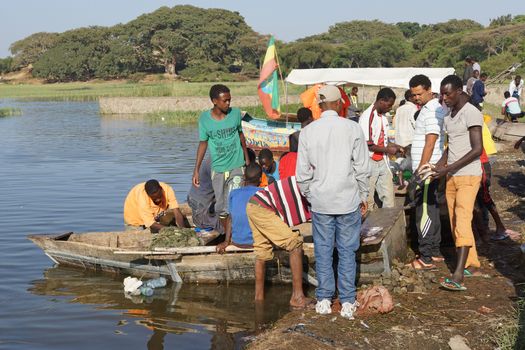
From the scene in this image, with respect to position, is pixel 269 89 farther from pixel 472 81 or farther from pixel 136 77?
pixel 136 77

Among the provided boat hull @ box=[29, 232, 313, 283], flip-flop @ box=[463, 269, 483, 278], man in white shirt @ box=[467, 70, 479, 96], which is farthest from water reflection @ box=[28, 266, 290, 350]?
man in white shirt @ box=[467, 70, 479, 96]

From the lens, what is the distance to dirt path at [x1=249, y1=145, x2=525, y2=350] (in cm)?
522

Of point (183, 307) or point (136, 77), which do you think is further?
point (136, 77)

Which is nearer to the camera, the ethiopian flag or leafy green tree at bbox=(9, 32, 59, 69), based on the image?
the ethiopian flag

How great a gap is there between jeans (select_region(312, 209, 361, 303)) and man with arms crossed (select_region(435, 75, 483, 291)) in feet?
3.55

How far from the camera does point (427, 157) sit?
6.38 m

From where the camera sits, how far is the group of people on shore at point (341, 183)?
5.43 metres

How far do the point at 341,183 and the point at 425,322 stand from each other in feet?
4.38

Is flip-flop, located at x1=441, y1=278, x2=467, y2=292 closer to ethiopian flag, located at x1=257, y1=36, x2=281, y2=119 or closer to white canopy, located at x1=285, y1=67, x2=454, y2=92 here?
ethiopian flag, located at x1=257, y1=36, x2=281, y2=119

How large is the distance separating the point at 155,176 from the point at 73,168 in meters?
3.05

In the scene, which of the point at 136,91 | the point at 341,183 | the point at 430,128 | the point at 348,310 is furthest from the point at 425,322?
the point at 136,91

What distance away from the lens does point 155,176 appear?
56.8ft

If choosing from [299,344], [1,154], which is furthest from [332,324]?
[1,154]

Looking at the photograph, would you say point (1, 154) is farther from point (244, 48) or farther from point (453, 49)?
point (244, 48)
